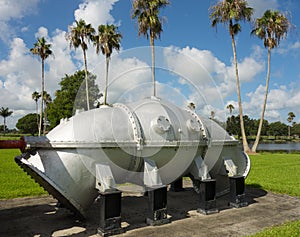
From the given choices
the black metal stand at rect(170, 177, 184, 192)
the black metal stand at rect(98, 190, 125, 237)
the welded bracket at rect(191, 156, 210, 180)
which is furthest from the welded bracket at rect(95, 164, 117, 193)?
the black metal stand at rect(170, 177, 184, 192)

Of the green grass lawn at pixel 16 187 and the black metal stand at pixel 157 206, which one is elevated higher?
the black metal stand at pixel 157 206

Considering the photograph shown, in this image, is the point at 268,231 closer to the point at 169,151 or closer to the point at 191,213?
the point at 191,213

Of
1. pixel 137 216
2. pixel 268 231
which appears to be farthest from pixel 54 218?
pixel 268 231

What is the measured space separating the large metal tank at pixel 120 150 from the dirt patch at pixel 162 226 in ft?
2.77

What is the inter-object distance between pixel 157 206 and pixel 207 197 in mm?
1850

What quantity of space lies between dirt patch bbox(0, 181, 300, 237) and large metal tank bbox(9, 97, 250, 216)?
0.85 m

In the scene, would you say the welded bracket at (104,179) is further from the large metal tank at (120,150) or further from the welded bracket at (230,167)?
the welded bracket at (230,167)

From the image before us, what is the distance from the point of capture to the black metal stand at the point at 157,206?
7.18 metres

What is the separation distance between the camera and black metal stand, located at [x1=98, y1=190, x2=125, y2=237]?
20.9 feet

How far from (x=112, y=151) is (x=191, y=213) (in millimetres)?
3296

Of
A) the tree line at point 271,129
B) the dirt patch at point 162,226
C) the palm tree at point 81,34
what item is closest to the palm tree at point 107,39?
the palm tree at point 81,34

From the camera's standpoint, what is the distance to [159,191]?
23.7ft

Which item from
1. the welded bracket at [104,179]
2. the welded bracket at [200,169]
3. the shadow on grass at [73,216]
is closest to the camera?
the welded bracket at [104,179]

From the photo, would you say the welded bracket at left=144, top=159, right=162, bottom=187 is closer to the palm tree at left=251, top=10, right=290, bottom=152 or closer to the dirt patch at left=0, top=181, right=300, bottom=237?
the dirt patch at left=0, top=181, right=300, bottom=237
